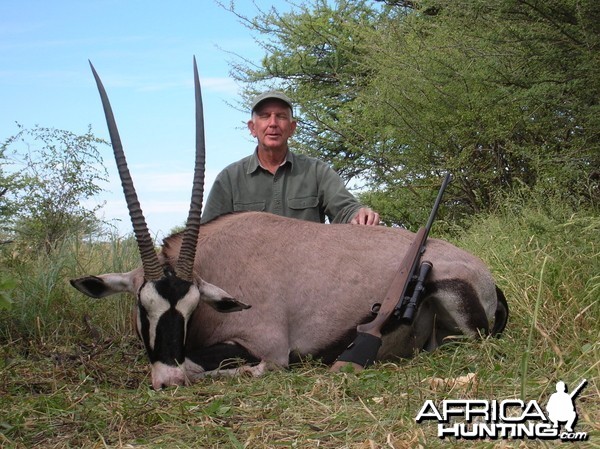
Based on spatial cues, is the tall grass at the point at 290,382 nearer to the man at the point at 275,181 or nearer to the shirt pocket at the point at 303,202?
the man at the point at 275,181

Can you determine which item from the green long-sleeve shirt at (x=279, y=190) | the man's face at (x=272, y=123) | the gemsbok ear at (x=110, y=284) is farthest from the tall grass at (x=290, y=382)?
the man's face at (x=272, y=123)

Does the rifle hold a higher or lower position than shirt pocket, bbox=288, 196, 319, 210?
lower

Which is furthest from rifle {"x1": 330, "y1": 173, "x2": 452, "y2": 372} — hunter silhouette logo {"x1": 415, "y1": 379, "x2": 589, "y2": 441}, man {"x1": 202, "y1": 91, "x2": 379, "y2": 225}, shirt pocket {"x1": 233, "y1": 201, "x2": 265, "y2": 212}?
shirt pocket {"x1": 233, "y1": 201, "x2": 265, "y2": 212}

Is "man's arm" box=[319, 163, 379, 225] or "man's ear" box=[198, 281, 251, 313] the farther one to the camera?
"man's arm" box=[319, 163, 379, 225]

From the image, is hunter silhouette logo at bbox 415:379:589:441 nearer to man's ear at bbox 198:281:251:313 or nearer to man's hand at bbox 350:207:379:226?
man's ear at bbox 198:281:251:313

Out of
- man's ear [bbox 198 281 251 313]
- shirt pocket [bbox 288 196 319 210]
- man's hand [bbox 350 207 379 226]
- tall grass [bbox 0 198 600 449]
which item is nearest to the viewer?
tall grass [bbox 0 198 600 449]

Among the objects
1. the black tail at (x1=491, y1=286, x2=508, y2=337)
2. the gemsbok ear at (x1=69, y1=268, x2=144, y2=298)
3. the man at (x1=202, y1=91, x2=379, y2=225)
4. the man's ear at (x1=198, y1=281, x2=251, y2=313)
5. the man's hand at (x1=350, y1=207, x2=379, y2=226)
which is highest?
the man at (x1=202, y1=91, x2=379, y2=225)

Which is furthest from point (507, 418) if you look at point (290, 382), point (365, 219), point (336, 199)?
point (336, 199)

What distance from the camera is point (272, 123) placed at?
21.4 feet

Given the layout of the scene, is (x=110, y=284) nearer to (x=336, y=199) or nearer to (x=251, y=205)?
(x=251, y=205)

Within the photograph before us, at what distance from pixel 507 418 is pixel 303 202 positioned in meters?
4.10

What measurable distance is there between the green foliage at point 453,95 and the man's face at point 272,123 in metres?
2.60

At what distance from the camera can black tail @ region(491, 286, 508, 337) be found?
494cm

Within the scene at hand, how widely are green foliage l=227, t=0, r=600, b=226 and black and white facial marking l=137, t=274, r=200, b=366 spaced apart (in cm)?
485
